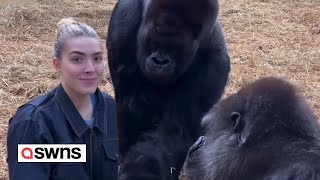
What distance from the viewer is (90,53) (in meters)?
2.90

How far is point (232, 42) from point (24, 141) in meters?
6.06

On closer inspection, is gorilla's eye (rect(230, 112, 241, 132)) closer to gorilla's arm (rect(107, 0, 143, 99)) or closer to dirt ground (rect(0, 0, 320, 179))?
gorilla's arm (rect(107, 0, 143, 99))

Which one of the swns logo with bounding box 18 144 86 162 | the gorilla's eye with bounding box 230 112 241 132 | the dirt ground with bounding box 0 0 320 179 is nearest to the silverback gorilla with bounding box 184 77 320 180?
the gorilla's eye with bounding box 230 112 241 132

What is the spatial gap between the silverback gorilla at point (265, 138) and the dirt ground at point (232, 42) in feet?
8.57

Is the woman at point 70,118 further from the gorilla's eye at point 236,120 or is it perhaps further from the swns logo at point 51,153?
the gorilla's eye at point 236,120

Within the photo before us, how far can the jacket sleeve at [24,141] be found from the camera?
278 centimetres

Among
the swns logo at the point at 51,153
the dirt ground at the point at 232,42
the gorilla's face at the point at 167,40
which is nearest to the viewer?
the swns logo at the point at 51,153

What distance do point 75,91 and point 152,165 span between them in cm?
75

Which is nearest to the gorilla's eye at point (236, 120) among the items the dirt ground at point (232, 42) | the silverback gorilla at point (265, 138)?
the silverback gorilla at point (265, 138)

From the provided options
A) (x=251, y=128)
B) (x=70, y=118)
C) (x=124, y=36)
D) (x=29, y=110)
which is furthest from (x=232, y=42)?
(x=251, y=128)

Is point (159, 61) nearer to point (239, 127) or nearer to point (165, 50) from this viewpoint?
point (165, 50)

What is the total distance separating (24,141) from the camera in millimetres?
2766

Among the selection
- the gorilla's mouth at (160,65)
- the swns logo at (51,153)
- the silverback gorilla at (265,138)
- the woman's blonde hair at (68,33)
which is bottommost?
the swns logo at (51,153)

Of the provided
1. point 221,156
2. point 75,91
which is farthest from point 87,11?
point 221,156
